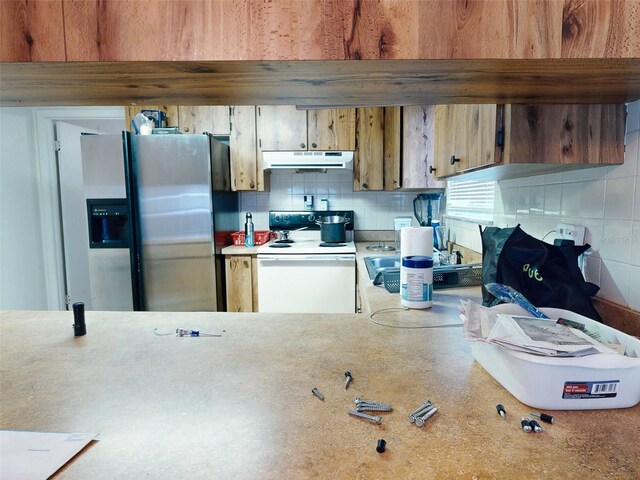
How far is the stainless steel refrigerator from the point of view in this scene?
8.76 feet

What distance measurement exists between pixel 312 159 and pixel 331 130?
33 cm

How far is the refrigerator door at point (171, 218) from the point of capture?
8.78 ft

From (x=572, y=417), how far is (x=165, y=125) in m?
3.27

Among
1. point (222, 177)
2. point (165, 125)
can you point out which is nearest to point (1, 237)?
point (165, 125)

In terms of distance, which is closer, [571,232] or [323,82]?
[323,82]

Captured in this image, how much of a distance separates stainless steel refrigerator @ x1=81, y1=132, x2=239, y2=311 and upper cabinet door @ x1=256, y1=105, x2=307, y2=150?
0.52 metres

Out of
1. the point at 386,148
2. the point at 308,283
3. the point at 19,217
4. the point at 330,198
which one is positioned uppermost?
the point at 386,148

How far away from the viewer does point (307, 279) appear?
9.50 feet

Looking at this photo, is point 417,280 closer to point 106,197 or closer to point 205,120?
point 106,197

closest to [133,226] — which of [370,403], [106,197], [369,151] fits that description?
[106,197]

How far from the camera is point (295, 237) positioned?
3471mm

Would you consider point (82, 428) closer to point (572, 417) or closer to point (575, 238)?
point (572, 417)

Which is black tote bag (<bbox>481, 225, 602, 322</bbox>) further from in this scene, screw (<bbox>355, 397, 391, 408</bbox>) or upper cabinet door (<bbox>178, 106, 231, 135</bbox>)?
upper cabinet door (<bbox>178, 106, 231, 135</bbox>)

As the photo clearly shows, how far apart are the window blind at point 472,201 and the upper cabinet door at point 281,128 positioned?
1298mm
